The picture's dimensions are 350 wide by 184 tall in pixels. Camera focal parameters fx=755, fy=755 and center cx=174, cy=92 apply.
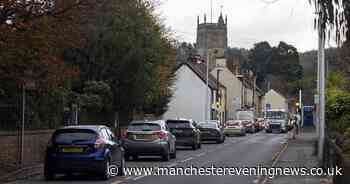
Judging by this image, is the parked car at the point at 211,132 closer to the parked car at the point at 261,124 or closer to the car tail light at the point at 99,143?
the car tail light at the point at 99,143

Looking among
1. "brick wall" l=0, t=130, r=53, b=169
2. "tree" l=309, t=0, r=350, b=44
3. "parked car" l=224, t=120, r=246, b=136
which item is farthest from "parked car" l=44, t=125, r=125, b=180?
"parked car" l=224, t=120, r=246, b=136

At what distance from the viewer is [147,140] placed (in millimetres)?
29922

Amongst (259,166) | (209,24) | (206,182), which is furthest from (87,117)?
(209,24)

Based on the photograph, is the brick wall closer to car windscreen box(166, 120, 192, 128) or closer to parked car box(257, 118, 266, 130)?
car windscreen box(166, 120, 192, 128)

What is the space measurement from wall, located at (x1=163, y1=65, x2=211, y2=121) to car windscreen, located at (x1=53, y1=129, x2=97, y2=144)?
223ft

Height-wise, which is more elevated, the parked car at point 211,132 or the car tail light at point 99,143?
the car tail light at point 99,143

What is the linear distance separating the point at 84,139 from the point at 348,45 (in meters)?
12.5

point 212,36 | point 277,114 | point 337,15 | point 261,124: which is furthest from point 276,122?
point 337,15

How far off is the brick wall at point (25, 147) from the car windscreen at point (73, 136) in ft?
11.3

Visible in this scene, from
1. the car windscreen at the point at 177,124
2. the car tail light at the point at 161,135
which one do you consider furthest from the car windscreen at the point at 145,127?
the car windscreen at the point at 177,124

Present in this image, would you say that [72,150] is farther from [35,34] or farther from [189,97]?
[189,97]

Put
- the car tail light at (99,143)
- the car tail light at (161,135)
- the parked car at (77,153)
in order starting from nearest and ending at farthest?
1. the parked car at (77,153)
2. the car tail light at (99,143)
3. the car tail light at (161,135)

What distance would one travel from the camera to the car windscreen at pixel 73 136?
2055 cm

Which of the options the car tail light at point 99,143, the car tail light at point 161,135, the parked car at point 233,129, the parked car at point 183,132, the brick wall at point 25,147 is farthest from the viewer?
the parked car at point 233,129
